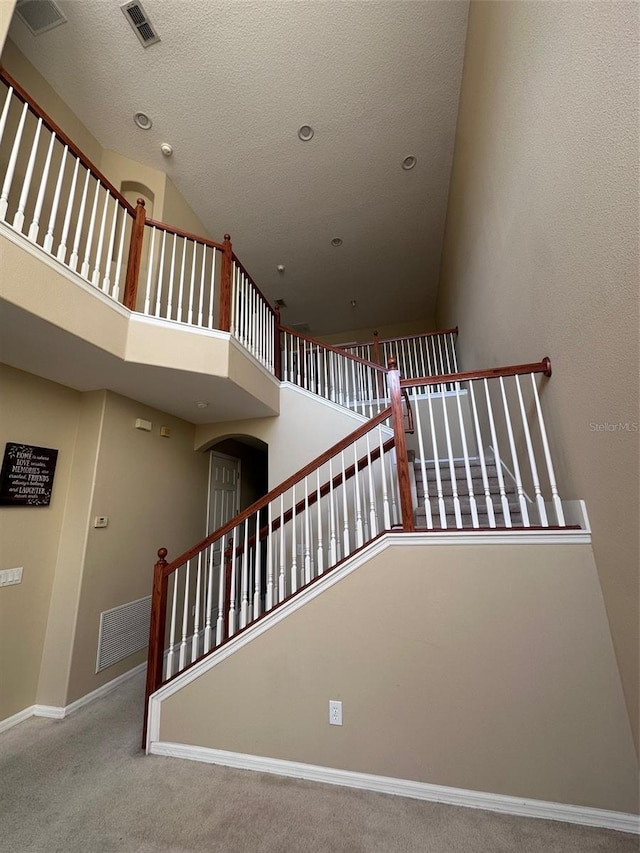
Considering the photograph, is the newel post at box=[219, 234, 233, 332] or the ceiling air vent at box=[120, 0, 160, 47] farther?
the newel post at box=[219, 234, 233, 332]

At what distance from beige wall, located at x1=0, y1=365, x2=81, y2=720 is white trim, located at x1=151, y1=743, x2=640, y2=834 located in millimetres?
1235

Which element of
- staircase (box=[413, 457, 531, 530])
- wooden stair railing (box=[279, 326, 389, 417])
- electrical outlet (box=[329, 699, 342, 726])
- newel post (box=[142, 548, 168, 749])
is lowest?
electrical outlet (box=[329, 699, 342, 726])

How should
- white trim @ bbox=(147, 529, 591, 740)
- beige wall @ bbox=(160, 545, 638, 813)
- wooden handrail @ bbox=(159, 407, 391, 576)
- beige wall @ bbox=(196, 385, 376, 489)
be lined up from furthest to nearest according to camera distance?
beige wall @ bbox=(196, 385, 376, 489) → wooden handrail @ bbox=(159, 407, 391, 576) → white trim @ bbox=(147, 529, 591, 740) → beige wall @ bbox=(160, 545, 638, 813)

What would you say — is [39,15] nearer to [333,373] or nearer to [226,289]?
A: [226,289]

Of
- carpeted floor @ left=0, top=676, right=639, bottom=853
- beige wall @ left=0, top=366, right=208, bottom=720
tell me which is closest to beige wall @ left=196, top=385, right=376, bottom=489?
beige wall @ left=0, top=366, right=208, bottom=720

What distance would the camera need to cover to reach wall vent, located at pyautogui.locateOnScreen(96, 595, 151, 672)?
291 cm

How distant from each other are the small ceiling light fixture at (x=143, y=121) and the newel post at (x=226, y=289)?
1776mm

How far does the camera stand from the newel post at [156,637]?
224 cm

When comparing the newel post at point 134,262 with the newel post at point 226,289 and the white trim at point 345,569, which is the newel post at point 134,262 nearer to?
the newel post at point 226,289

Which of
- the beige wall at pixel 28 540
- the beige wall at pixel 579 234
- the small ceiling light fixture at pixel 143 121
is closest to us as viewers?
the beige wall at pixel 579 234

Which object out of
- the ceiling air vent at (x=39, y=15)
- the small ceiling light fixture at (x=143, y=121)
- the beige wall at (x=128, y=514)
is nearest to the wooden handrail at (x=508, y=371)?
the beige wall at (x=128, y=514)

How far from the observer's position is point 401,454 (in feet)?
7.06

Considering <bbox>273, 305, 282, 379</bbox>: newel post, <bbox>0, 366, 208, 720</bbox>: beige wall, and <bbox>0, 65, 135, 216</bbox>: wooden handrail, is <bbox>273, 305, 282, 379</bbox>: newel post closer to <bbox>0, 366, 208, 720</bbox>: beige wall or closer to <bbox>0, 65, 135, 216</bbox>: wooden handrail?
<bbox>0, 366, 208, 720</bbox>: beige wall

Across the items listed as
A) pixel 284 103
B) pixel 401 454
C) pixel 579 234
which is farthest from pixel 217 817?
pixel 284 103
